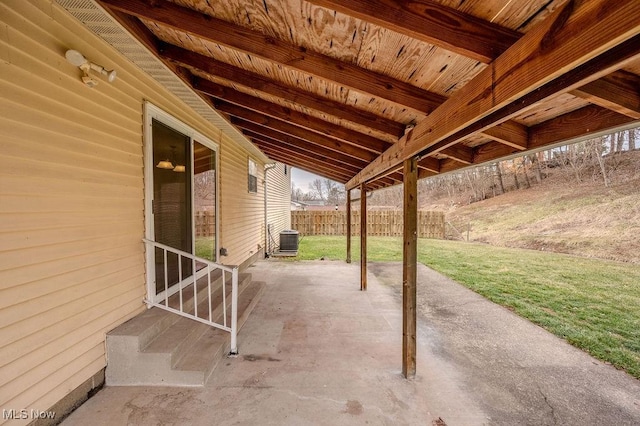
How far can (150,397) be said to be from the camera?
89.2 inches

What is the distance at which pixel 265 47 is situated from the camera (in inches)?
81.4

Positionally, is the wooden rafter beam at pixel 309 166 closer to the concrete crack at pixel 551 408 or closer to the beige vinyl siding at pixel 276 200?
the beige vinyl siding at pixel 276 200

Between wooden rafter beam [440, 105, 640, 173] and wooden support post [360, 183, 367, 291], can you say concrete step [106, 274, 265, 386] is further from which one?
wooden rafter beam [440, 105, 640, 173]

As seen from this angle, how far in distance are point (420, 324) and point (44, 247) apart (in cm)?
416

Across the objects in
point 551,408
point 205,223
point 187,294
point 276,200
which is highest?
point 276,200

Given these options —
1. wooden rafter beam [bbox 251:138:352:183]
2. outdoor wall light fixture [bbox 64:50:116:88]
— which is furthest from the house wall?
wooden rafter beam [bbox 251:138:352:183]

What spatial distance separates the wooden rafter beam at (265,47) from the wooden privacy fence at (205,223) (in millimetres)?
2661

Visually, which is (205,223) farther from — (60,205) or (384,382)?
(384,382)

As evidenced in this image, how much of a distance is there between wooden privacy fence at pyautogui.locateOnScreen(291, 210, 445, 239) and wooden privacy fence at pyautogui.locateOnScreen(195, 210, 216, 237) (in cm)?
1070

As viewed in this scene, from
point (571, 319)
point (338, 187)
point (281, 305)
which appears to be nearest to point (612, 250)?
point (571, 319)

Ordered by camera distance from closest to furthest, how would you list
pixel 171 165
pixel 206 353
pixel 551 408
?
pixel 551 408 < pixel 206 353 < pixel 171 165

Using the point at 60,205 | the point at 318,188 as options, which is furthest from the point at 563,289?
the point at 318,188

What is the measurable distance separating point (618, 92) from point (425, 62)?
100 cm

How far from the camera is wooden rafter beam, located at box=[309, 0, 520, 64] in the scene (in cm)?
132
